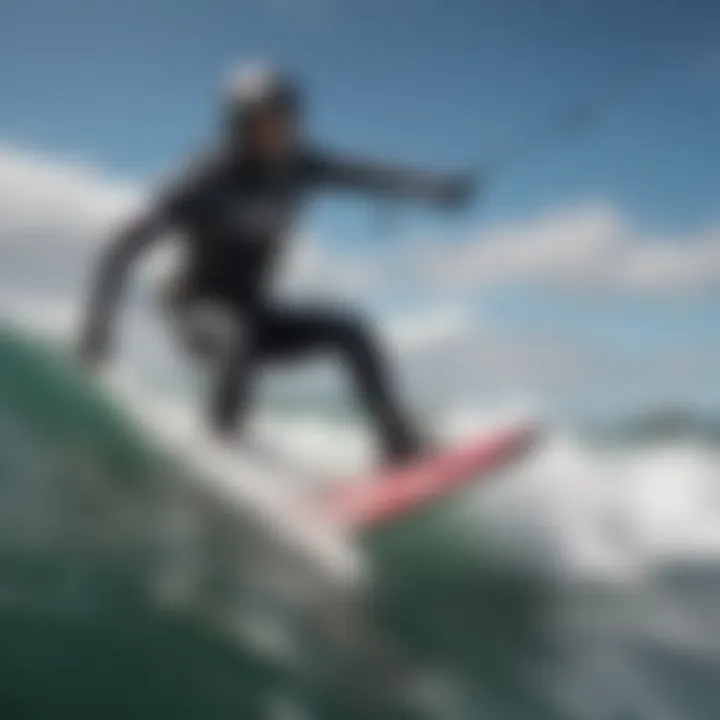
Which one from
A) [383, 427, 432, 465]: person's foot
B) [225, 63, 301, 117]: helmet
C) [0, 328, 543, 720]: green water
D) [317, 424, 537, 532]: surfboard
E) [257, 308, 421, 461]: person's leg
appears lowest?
[0, 328, 543, 720]: green water

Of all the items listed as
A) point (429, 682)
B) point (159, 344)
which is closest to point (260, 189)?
point (159, 344)

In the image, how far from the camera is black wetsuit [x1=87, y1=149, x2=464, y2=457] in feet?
4.81

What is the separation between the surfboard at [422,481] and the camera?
142 cm

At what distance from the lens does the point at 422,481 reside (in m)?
1.46

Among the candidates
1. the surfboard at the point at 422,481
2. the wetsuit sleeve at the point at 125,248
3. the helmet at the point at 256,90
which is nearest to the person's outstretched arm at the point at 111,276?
the wetsuit sleeve at the point at 125,248

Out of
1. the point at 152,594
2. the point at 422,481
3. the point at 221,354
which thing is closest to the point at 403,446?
the point at 422,481

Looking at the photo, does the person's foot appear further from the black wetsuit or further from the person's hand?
the person's hand

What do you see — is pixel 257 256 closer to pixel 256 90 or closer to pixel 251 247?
pixel 251 247

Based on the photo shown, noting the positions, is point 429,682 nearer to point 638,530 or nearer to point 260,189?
point 638,530

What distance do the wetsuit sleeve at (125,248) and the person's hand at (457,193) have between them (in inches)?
11.5

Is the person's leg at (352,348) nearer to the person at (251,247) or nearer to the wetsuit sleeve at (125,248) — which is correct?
the person at (251,247)

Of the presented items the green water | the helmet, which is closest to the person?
the helmet

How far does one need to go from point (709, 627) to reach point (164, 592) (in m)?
0.66

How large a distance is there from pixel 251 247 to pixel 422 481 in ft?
1.14
